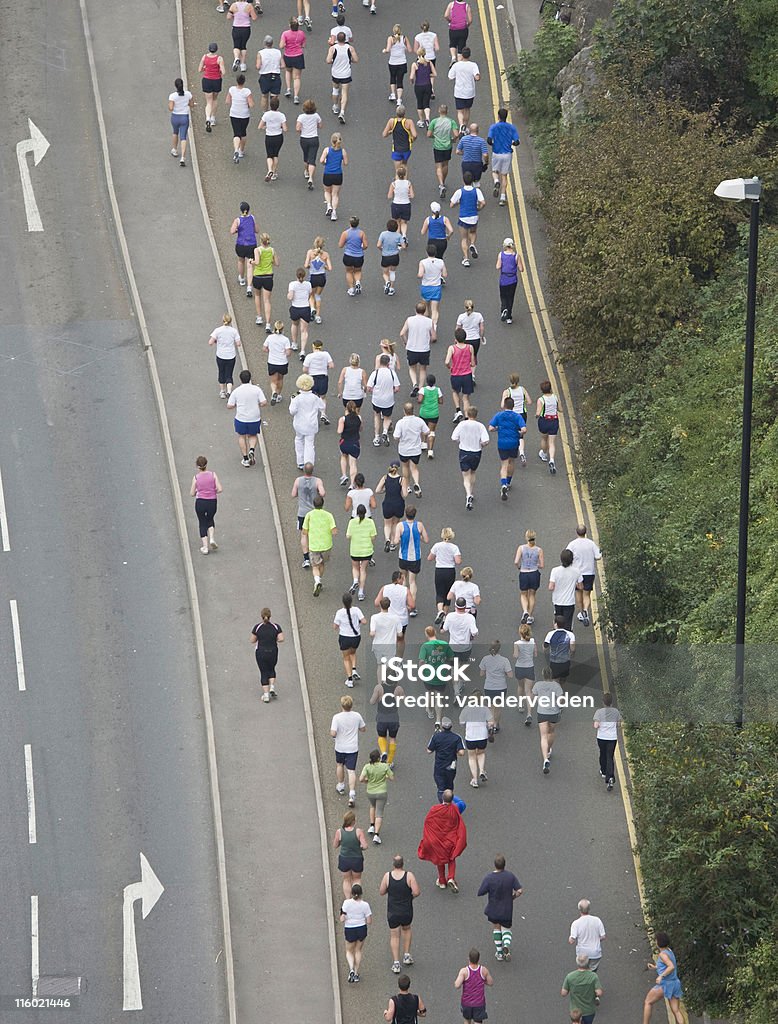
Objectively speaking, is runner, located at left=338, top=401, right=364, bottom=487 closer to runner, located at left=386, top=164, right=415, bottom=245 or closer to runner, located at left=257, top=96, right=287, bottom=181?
runner, located at left=386, top=164, right=415, bottom=245

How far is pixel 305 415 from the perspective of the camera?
31.6 m

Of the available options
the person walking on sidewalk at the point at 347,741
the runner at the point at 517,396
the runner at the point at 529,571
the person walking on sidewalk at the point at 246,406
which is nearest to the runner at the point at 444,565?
the runner at the point at 529,571

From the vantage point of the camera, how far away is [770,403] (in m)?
30.9

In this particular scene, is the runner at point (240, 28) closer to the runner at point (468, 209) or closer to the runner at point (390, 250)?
the runner at point (468, 209)

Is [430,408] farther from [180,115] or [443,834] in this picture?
[180,115]

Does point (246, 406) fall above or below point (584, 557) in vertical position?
above

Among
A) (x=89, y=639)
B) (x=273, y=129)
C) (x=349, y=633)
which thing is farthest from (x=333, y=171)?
A: (x=349, y=633)

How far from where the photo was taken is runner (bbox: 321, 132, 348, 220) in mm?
36094

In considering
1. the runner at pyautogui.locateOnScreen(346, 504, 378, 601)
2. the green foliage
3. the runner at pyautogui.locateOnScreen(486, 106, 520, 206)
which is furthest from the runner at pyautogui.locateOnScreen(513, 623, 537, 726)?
the runner at pyautogui.locateOnScreen(486, 106, 520, 206)

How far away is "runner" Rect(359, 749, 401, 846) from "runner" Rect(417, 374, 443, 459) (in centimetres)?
693

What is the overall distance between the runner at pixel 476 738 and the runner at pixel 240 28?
16728 millimetres

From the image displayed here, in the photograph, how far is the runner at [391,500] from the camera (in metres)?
30.2

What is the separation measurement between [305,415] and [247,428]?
101 centimetres

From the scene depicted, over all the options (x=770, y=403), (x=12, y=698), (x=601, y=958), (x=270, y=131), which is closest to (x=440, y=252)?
(x=270, y=131)
